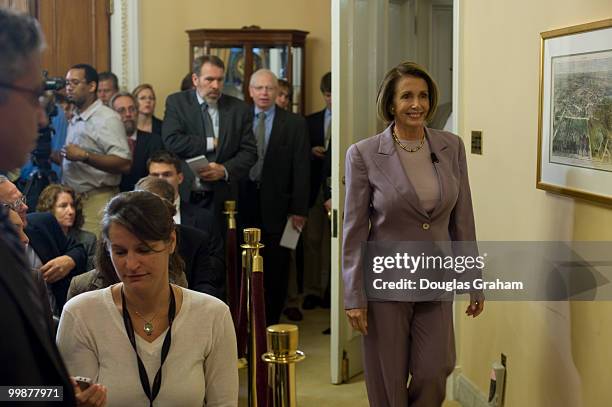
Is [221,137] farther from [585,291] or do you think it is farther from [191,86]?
[585,291]

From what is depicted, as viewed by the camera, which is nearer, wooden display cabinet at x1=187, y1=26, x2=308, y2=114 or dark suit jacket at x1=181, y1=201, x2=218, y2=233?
dark suit jacket at x1=181, y1=201, x2=218, y2=233

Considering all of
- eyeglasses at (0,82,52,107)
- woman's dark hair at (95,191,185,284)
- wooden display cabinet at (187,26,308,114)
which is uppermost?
wooden display cabinet at (187,26,308,114)

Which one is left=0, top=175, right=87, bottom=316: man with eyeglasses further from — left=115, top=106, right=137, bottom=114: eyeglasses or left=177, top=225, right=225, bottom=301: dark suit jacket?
left=115, top=106, right=137, bottom=114: eyeglasses

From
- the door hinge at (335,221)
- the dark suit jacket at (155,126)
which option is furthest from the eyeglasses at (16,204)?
the dark suit jacket at (155,126)

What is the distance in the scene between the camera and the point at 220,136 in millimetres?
4996

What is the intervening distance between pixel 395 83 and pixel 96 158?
206 cm

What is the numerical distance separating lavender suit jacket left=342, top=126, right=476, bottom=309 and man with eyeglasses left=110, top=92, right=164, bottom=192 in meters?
2.36

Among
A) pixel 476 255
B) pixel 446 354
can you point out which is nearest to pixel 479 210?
pixel 476 255

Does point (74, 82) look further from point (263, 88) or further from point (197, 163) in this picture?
point (263, 88)

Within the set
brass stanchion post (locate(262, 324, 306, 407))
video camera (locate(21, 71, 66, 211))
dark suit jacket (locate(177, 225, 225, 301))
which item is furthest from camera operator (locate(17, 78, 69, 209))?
brass stanchion post (locate(262, 324, 306, 407))

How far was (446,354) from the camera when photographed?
10.2 ft

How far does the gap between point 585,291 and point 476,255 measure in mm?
418

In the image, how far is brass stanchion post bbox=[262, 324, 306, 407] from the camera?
6.40 feet

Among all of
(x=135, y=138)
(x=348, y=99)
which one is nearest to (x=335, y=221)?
(x=348, y=99)
